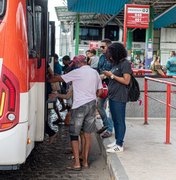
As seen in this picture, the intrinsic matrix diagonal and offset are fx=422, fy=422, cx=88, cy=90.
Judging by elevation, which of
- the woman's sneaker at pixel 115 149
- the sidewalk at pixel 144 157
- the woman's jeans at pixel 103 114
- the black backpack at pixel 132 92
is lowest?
the sidewalk at pixel 144 157

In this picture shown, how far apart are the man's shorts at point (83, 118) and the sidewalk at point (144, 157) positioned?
0.61m

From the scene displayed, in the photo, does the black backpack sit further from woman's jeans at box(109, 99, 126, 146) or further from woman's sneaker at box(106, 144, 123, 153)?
woman's sneaker at box(106, 144, 123, 153)

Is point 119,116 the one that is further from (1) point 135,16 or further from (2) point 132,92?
(1) point 135,16

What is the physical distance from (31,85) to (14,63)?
75 centimetres

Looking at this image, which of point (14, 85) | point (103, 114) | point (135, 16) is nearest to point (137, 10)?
point (135, 16)

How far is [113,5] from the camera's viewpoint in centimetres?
2384

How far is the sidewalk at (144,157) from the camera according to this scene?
549 centimetres

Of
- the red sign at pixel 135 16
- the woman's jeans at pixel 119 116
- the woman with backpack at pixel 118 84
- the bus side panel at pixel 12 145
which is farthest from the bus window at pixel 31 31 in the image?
the red sign at pixel 135 16

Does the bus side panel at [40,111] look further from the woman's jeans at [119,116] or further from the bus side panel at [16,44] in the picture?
the woman's jeans at [119,116]

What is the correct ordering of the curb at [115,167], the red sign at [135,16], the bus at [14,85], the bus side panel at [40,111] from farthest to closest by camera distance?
1. the red sign at [135,16]
2. the bus side panel at [40,111]
3. the curb at [115,167]
4. the bus at [14,85]

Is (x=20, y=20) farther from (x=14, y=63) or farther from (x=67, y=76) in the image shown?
(x=67, y=76)

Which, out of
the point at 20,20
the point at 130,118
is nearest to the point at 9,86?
the point at 20,20

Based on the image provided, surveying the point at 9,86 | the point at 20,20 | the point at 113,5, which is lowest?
the point at 9,86

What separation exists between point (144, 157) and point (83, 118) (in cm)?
117
